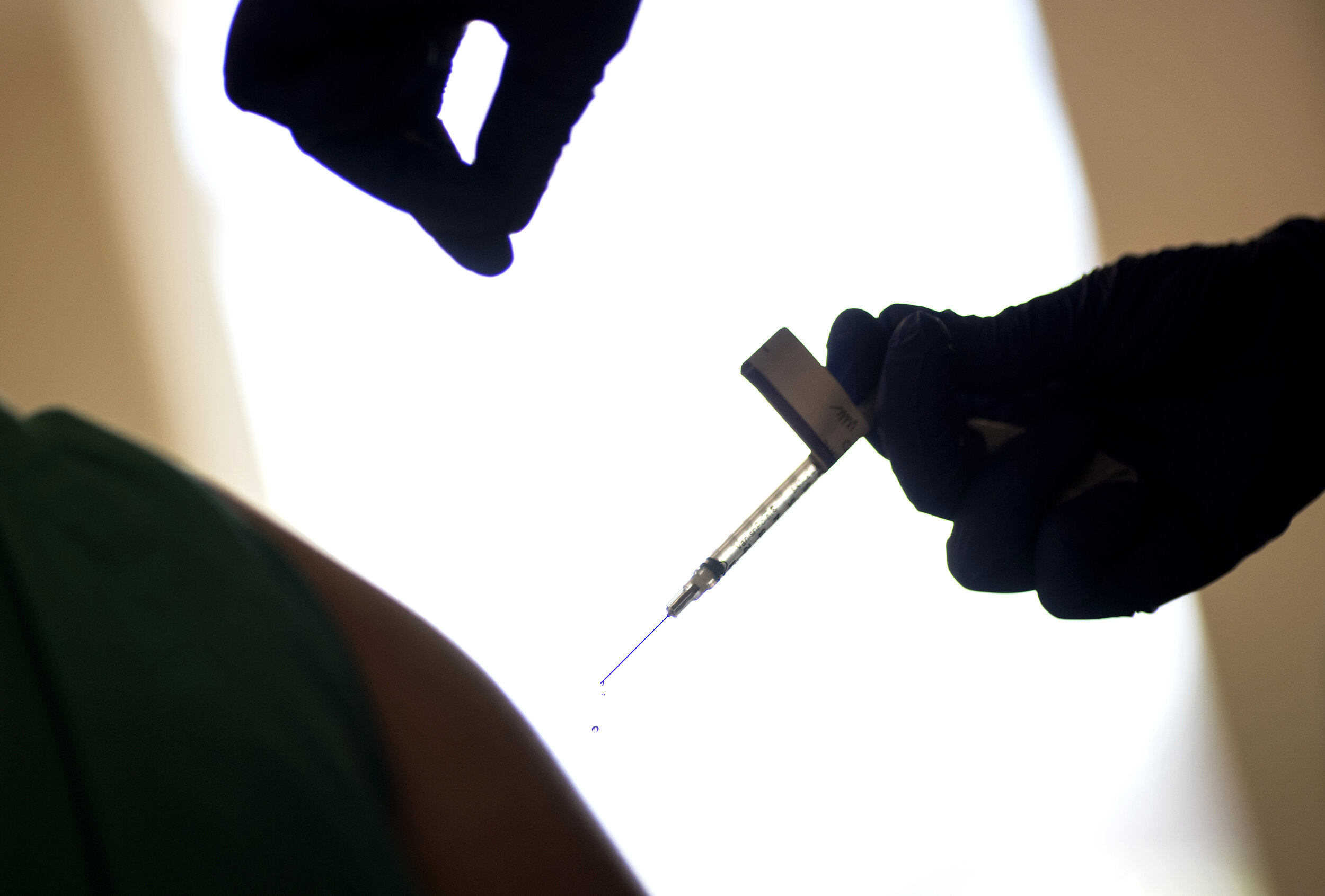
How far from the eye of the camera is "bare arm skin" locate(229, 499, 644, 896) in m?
0.28

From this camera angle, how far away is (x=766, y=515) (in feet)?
2.40

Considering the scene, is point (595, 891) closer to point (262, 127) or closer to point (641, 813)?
point (641, 813)

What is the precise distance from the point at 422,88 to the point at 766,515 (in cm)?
53

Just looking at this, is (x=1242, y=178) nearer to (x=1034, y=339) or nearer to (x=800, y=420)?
(x=1034, y=339)

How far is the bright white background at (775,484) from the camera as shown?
3.78 ft

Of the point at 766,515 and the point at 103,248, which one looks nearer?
the point at 766,515

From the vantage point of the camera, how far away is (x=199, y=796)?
206 mm

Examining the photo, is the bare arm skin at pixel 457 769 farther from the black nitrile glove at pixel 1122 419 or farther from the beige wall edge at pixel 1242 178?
the beige wall edge at pixel 1242 178

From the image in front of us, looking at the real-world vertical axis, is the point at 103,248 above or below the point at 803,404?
above

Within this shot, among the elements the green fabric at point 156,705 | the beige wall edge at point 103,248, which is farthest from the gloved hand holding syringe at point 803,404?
the beige wall edge at point 103,248

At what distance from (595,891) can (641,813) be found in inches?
37.4

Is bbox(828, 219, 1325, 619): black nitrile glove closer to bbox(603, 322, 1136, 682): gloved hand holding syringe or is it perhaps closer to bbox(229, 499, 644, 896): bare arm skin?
bbox(603, 322, 1136, 682): gloved hand holding syringe

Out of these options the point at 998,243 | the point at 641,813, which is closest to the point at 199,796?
the point at 641,813

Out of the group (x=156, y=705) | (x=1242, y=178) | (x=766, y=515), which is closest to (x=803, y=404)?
(x=766, y=515)
